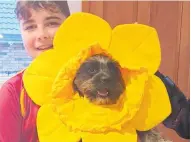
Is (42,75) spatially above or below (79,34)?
below

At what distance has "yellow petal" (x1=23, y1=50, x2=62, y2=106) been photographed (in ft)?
2.72

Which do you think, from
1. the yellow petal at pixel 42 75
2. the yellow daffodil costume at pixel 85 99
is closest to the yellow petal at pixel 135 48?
the yellow daffodil costume at pixel 85 99

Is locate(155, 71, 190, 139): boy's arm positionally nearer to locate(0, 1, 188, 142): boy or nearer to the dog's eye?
the dog's eye

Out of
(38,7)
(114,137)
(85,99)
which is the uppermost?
(38,7)

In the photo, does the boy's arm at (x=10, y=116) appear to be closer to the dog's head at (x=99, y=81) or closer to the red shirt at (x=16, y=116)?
the red shirt at (x=16, y=116)

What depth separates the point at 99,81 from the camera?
809 millimetres

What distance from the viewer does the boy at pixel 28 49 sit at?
2.79ft

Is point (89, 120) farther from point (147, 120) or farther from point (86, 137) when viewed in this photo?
point (147, 120)

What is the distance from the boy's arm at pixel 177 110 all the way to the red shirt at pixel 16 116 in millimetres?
374

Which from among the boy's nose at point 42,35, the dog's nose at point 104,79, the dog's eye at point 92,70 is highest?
the boy's nose at point 42,35

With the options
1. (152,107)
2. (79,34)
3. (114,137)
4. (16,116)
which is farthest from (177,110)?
(16,116)

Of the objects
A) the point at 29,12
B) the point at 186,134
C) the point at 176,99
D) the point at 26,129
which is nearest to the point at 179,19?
the point at 176,99

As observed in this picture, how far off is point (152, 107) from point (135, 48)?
17cm

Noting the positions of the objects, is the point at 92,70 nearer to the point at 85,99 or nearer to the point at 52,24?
the point at 85,99
